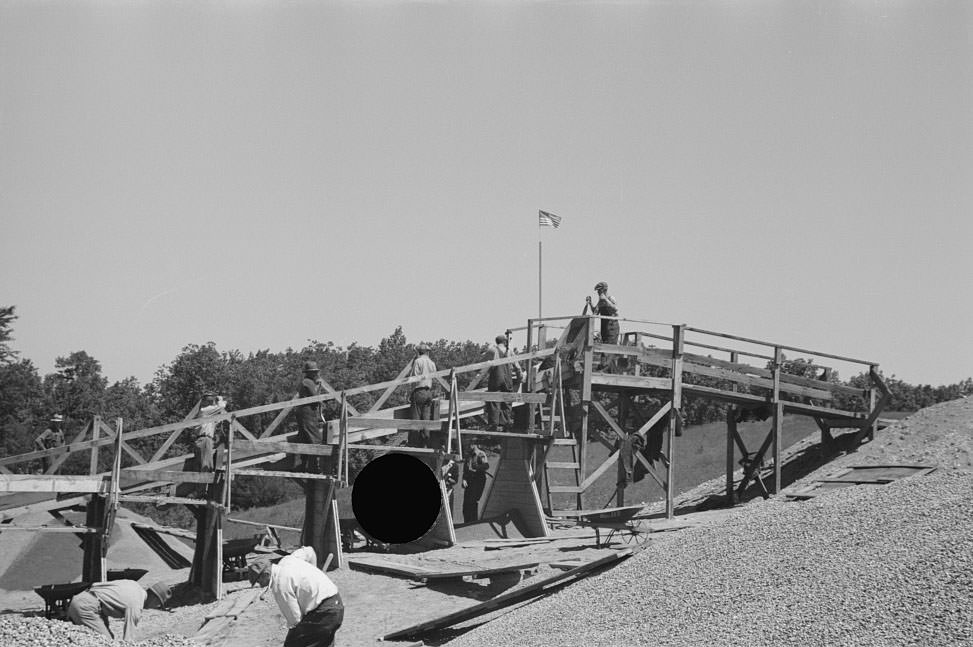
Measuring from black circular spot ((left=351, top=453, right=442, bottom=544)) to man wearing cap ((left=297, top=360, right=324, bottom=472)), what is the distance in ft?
5.04

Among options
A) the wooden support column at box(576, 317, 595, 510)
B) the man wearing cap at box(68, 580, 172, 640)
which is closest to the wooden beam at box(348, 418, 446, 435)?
the wooden support column at box(576, 317, 595, 510)

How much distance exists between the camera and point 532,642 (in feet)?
42.1

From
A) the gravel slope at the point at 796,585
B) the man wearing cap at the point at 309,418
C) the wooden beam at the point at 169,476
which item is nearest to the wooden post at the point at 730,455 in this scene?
the gravel slope at the point at 796,585

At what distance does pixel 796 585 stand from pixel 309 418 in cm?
909

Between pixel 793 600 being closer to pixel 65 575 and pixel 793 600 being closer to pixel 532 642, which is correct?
pixel 532 642

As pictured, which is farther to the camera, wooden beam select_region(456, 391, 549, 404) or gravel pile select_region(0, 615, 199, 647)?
wooden beam select_region(456, 391, 549, 404)

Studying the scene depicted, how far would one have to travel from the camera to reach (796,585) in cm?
1292

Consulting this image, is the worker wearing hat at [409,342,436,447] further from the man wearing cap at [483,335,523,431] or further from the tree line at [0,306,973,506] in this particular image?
the tree line at [0,306,973,506]

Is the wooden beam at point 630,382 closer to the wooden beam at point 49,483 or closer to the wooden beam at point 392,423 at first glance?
the wooden beam at point 392,423

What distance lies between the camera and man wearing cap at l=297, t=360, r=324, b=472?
1906 centimetres

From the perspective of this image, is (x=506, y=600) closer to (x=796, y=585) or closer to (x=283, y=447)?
(x=796, y=585)

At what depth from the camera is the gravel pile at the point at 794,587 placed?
37.7 ft

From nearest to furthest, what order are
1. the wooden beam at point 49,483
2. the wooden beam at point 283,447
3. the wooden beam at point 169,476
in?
the wooden beam at point 49,483 → the wooden beam at point 169,476 → the wooden beam at point 283,447

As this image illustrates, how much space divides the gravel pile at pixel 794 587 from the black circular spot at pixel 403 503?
11.8ft
